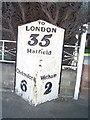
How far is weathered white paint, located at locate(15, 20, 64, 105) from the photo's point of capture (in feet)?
12.5

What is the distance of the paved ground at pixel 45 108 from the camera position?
12.1 feet

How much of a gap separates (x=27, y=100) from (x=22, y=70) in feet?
1.85

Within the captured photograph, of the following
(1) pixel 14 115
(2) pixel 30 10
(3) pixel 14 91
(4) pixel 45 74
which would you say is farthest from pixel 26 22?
(1) pixel 14 115

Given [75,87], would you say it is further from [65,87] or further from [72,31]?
[72,31]

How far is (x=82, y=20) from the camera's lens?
422cm

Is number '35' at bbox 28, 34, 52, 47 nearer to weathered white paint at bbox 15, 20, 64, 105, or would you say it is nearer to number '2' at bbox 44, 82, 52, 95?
weathered white paint at bbox 15, 20, 64, 105

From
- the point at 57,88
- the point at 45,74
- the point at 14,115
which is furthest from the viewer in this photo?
the point at 57,88

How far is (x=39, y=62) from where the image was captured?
385 centimetres

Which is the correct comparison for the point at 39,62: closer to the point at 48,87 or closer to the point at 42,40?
the point at 42,40

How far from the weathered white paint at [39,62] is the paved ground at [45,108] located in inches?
6.2

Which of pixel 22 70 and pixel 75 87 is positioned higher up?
pixel 22 70

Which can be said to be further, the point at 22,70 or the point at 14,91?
the point at 14,91

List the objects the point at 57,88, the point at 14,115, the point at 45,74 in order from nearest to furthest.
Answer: the point at 14,115
the point at 45,74
the point at 57,88

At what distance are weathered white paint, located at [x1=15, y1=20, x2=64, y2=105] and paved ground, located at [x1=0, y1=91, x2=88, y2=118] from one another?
0.52ft
